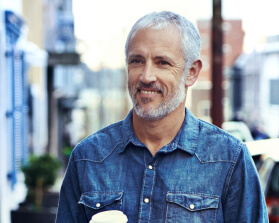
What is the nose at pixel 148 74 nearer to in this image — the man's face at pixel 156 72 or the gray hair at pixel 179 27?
the man's face at pixel 156 72

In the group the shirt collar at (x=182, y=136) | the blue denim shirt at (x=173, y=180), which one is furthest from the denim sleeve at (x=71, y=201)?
the shirt collar at (x=182, y=136)

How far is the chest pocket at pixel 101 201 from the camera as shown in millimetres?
1657

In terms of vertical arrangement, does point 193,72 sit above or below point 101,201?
above

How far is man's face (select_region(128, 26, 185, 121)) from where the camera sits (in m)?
1.62

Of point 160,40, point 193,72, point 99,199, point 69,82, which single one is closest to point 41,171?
point 99,199

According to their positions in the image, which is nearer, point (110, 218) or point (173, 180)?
point (110, 218)

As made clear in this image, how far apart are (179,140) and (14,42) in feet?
16.2

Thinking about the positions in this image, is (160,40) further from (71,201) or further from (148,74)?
(71,201)

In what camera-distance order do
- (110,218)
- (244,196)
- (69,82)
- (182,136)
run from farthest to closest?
(69,82)
(182,136)
(244,196)
(110,218)

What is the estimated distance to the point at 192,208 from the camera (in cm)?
159

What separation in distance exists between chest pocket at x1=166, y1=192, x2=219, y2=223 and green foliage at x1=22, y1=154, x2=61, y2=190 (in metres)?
4.37

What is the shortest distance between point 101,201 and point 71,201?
0.60 feet

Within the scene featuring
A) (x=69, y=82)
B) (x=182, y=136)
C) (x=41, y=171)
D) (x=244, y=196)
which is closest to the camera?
(x=244, y=196)

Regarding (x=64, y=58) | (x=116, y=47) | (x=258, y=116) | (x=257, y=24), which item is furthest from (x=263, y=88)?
(x=64, y=58)
